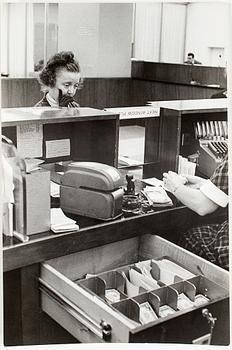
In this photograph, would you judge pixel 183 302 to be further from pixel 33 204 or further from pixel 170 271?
pixel 33 204

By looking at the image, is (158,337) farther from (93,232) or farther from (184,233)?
(184,233)

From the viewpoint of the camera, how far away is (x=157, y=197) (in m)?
1.81

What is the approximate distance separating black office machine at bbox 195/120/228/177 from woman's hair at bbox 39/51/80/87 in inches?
27.7

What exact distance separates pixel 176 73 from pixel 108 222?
17.9 feet

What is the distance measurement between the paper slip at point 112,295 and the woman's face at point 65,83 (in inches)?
48.7

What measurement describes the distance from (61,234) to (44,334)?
0.33m

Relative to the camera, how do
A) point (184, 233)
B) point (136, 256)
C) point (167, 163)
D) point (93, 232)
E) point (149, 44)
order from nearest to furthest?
point (93, 232) < point (136, 256) < point (184, 233) < point (167, 163) < point (149, 44)

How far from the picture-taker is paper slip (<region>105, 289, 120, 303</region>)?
1.48 meters

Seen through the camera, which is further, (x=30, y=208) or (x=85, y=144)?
(x=85, y=144)

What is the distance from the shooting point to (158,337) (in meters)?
1.19

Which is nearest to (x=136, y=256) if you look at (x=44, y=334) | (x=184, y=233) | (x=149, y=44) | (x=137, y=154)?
(x=184, y=233)

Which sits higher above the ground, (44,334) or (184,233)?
(184,233)

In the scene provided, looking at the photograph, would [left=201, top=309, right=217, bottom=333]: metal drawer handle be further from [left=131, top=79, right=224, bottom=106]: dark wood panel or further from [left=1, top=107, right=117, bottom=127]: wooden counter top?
[left=131, top=79, right=224, bottom=106]: dark wood panel

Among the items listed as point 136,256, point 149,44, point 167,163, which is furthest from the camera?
point 149,44
